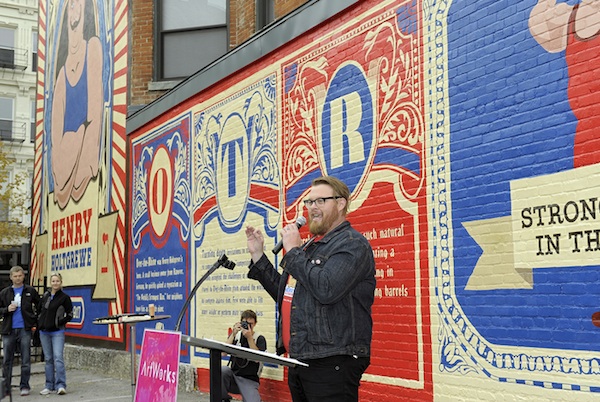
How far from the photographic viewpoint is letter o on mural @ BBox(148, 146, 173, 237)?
12211 mm

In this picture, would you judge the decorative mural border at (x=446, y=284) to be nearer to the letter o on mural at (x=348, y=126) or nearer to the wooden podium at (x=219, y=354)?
the letter o on mural at (x=348, y=126)

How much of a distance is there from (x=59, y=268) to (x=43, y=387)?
5199mm

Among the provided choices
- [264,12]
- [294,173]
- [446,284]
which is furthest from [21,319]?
[446,284]

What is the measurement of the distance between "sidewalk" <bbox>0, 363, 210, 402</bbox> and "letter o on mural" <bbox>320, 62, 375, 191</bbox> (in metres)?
3.84

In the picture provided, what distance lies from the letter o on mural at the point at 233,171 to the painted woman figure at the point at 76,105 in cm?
582

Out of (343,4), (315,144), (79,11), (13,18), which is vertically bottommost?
(315,144)

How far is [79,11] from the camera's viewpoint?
17.5 meters

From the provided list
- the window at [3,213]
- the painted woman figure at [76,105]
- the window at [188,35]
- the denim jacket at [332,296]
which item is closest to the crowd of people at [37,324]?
the painted woman figure at [76,105]

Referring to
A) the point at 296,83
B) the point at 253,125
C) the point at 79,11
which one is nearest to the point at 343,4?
the point at 296,83

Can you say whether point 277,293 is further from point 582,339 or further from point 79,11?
point 79,11

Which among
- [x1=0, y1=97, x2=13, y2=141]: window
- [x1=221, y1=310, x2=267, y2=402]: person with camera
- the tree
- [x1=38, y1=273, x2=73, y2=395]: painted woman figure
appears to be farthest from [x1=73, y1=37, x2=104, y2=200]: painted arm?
[x1=0, y1=97, x2=13, y2=141]: window

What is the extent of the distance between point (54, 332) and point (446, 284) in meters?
7.52

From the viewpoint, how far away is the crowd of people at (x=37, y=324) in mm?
11789

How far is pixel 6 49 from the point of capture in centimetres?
3847
